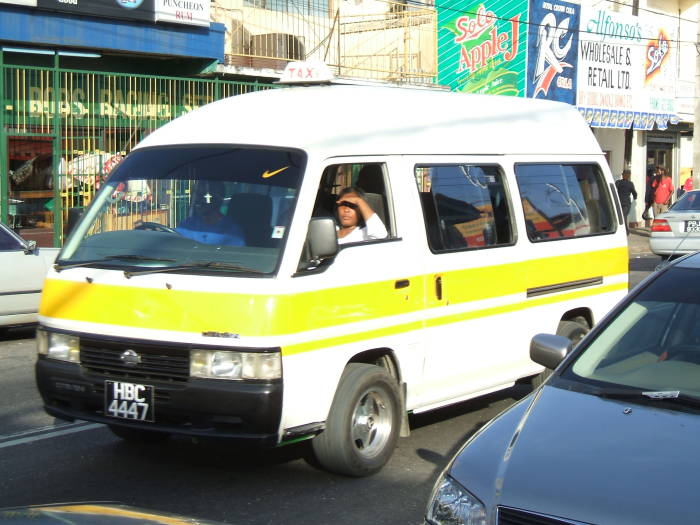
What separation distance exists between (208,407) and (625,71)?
25.1 meters

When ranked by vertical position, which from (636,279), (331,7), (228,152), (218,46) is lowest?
(636,279)

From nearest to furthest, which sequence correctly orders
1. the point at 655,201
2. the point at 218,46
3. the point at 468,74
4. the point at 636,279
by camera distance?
the point at 636,279 < the point at 218,46 < the point at 468,74 < the point at 655,201

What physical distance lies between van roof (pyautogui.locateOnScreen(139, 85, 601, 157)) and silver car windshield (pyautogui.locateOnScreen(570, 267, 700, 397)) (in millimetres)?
2229

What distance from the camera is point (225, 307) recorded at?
5.66 m

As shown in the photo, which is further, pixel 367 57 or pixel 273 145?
pixel 367 57

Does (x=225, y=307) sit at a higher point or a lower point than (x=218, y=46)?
lower

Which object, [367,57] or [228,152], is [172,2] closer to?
[367,57]

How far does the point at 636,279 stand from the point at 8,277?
35.7ft

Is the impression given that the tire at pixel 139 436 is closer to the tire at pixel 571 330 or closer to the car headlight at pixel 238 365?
the car headlight at pixel 238 365

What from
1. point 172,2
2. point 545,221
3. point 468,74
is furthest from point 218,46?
point 545,221

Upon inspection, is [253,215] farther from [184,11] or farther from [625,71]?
[625,71]

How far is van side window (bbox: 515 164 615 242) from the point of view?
7.95 metres

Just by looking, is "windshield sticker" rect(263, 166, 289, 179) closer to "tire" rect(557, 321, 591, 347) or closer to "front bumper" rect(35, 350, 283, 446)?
"front bumper" rect(35, 350, 283, 446)

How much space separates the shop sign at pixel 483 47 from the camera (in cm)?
2522
